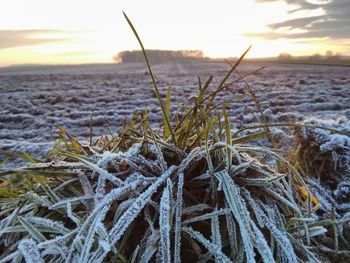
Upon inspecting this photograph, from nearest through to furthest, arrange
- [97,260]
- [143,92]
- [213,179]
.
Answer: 1. [97,260]
2. [213,179]
3. [143,92]

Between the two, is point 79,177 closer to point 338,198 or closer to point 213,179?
point 213,179

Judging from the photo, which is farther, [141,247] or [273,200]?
[273,200]

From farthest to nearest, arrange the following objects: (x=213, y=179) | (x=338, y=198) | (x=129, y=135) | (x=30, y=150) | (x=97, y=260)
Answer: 1. (x=30, y=150)
2. (x=338, y=198)
3. (x=129, y=135)
4. (x=213, y=179)
5. (x=97, y=260)

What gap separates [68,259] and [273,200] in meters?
0.51

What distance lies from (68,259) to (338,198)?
1.24 metres

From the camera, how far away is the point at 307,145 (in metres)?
2.06

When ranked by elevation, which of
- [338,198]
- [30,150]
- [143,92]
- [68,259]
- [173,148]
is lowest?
[143,92]

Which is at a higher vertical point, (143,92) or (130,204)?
(130,204)

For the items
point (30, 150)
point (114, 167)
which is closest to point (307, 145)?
point (114, 167)

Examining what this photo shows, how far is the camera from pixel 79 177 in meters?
1.05

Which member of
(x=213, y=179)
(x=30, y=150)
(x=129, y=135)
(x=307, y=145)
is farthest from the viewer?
(x=30, y=150)

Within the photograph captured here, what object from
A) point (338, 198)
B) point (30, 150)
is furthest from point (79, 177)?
point (30, 150)

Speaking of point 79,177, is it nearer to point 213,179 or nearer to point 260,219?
point 213,179

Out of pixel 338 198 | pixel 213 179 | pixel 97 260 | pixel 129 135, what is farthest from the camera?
pixel 338 198
